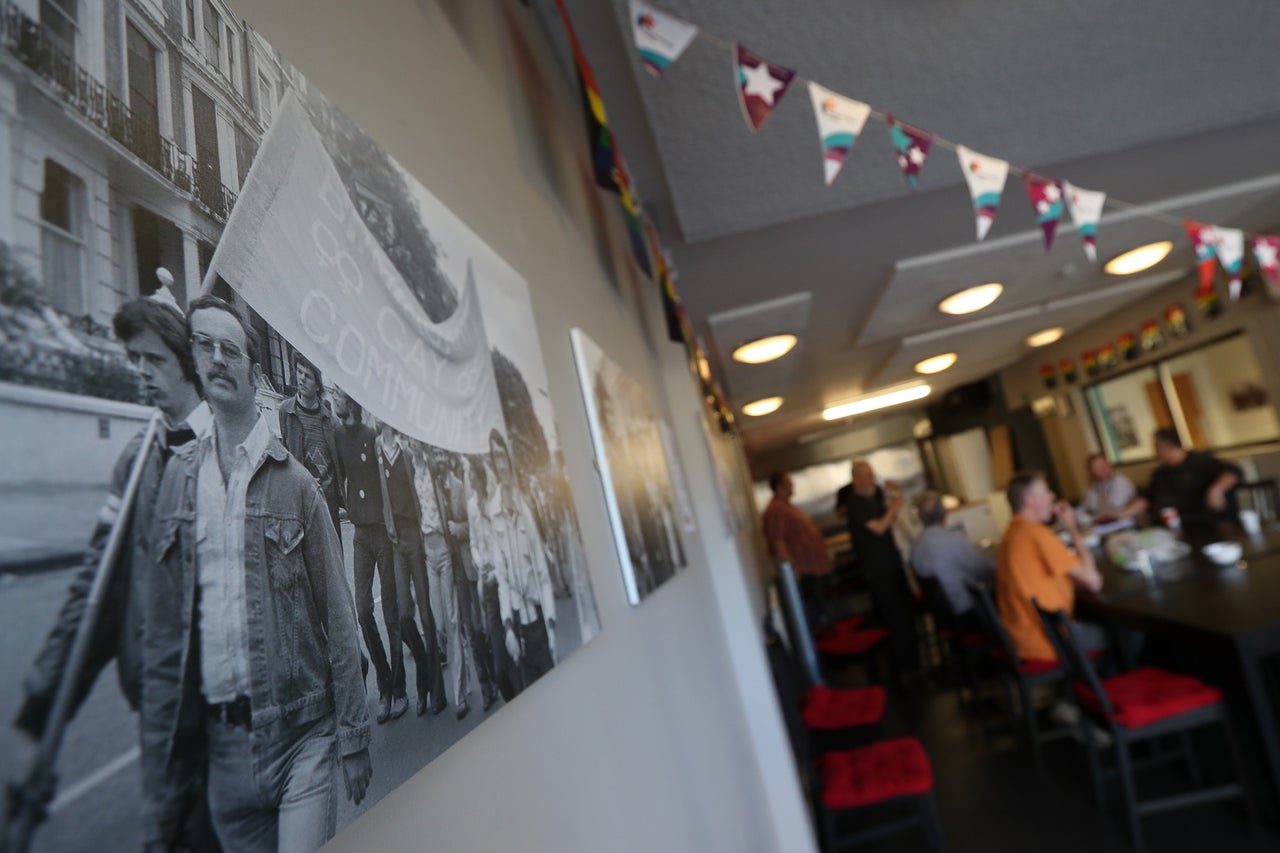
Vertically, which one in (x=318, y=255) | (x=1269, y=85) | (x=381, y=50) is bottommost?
(x=318, y=255)

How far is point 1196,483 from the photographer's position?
572cm

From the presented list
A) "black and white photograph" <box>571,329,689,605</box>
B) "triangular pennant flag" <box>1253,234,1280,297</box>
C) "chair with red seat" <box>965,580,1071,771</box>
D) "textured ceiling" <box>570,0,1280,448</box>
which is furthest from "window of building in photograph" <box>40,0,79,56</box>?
"triangular pennant flag" <box>1253,234,1280,297</box>

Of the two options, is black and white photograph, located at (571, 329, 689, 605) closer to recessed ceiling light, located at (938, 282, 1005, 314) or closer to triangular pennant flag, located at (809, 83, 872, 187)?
triangular pennant flag, located at (809, 83, 872, 187)

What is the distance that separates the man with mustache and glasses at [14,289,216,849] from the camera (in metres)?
0.33

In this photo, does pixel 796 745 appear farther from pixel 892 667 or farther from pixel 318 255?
pixel 892 667

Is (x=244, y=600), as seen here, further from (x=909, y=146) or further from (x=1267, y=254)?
(x=1267, y=254)

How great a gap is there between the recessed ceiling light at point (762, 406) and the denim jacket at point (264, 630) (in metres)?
9.03

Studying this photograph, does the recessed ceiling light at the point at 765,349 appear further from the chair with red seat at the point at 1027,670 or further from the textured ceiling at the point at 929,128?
the chair with red seat at the point at 1027,670

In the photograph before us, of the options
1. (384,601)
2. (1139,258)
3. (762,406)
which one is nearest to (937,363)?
(762,406)

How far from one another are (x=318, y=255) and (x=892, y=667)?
6.72 m

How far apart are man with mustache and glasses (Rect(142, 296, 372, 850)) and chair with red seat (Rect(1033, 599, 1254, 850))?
331cm

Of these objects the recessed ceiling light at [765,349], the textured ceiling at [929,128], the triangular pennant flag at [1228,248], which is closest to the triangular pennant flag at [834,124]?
the textured ceiling at [929,128]

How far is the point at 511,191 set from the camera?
4.59 feet

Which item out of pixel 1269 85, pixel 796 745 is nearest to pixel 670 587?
pixel 796 745
